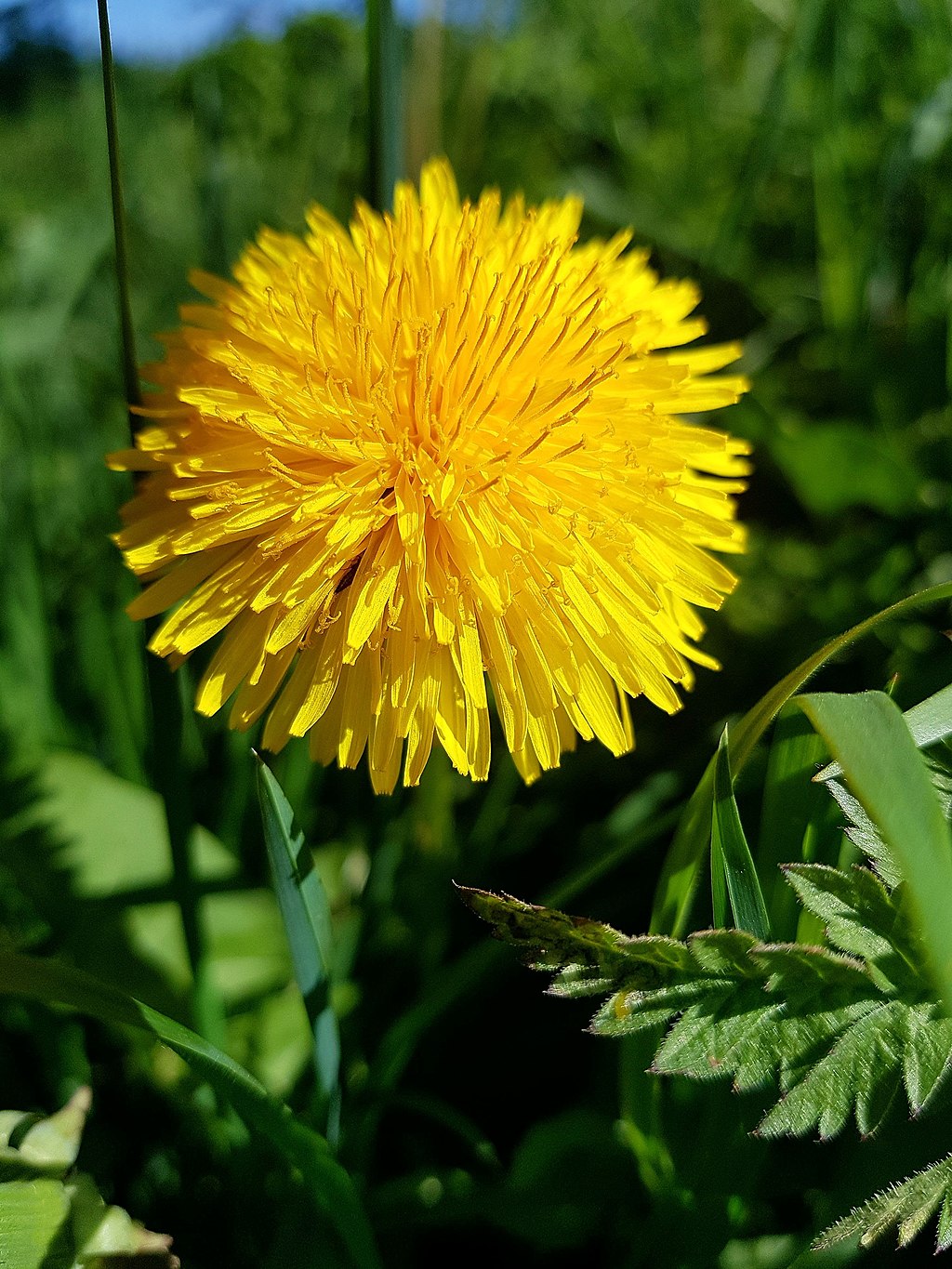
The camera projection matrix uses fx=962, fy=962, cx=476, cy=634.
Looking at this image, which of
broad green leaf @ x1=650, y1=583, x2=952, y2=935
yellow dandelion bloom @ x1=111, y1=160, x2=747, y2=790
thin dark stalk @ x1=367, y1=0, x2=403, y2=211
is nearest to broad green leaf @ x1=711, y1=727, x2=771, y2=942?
broad green leaf @ x1=650, y1=583, x2=952, y2=935

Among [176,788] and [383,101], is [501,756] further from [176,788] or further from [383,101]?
[383,101]

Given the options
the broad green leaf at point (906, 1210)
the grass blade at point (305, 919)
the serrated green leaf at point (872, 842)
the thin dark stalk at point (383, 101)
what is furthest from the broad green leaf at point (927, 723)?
the thin dark stalk at point (383, 101)

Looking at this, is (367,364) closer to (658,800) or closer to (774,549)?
(658,800)

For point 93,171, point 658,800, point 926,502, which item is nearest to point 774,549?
point 926,502

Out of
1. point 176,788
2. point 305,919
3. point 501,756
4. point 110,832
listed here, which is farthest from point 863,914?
point 110,832

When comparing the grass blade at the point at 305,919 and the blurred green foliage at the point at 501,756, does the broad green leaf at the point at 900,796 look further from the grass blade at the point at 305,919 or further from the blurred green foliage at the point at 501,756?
the grass blade at the point at 305,919
